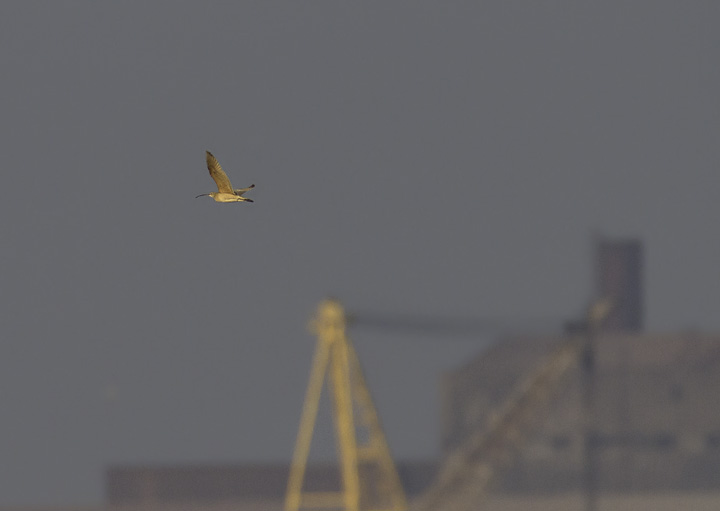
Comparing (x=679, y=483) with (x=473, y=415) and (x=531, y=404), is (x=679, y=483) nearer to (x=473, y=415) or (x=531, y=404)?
(x=473, y=415)

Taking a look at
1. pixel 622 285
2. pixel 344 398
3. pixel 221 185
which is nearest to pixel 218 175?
pixel 221 185

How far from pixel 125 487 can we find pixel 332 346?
93.3 ft

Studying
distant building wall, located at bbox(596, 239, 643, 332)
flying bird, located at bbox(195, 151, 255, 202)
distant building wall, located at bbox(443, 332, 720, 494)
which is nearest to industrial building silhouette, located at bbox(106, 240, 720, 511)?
distant building wall, located at bbox(443, 332, 720, 494)

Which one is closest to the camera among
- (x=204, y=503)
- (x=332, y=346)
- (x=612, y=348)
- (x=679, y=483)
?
(x=332, y=346)

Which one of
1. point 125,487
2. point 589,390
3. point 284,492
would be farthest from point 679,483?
point 125,487

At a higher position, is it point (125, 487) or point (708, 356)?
point (708, 356)

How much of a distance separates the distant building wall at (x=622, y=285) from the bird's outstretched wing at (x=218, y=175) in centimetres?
10319

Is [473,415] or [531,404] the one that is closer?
[531,404]

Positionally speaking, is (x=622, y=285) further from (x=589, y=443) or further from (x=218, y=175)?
(x=218, y=175)

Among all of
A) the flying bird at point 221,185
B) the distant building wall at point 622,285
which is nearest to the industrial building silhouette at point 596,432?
the distant building wall at point 622,285

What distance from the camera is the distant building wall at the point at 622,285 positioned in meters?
137

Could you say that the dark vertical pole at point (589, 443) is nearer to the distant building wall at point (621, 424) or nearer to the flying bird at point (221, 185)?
the distant building wall at point (621, 424)

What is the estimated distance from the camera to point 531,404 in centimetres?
9788

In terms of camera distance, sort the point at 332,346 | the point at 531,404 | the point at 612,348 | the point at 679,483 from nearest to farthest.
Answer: the point at 332,346, the point at 531,404, the point at 679,483, the point at 612,348
